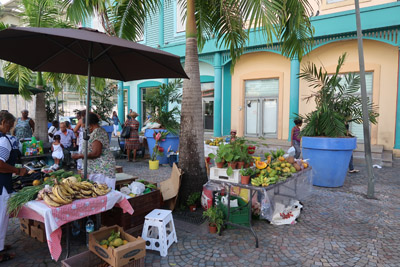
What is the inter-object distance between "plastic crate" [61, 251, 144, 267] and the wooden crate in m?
0.80

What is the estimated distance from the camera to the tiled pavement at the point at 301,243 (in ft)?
11.3

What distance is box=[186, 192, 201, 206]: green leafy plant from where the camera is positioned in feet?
17.0

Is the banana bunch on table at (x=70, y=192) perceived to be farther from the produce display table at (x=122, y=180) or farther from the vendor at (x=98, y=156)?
the produce display table at (x=122, y=180)

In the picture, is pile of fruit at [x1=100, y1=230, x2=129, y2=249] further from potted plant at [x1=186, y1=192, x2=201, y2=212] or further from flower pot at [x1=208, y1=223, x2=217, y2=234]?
potted plant at [x1=186, y1=192, x2=201, y2=212]

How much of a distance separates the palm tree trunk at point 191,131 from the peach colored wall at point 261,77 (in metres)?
8.48

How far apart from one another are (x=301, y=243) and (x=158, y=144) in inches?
252

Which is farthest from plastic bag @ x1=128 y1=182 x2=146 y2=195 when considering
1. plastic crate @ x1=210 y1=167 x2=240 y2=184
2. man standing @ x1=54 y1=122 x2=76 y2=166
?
man standing @ x1=54 y1=122 x2=76 y2=166

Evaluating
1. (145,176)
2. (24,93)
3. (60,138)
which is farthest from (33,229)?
(24,93)

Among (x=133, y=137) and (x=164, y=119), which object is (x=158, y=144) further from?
(x=133, y=137)

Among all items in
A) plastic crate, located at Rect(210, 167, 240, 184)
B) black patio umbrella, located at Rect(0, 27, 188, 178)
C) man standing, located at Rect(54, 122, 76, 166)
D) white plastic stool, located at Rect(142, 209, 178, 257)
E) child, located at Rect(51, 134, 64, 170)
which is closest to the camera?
black patio umbrella, located at Rect(0, 27, 188, 178)

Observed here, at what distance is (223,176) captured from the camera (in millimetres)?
4129

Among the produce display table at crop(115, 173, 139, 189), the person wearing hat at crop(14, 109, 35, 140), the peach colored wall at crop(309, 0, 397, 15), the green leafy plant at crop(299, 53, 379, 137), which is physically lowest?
the produce display table at crop(115, 173, 139, 189)

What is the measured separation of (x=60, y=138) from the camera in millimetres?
8102

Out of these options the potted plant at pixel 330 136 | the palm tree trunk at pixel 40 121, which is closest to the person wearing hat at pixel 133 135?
the palm tree trunk at pixel 40 121
